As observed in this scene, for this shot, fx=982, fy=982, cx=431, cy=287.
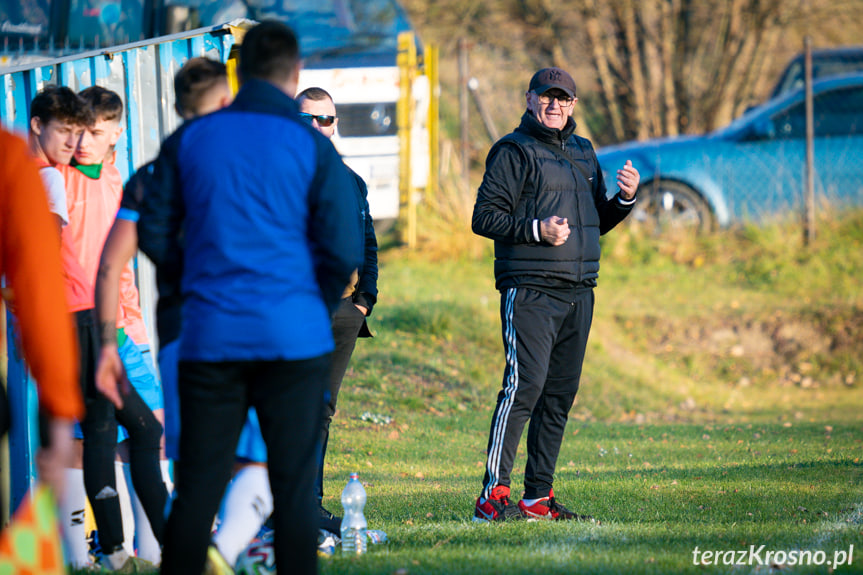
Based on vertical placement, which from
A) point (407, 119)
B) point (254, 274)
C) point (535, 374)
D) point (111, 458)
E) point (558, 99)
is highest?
point (407, 119)

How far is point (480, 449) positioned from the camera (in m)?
7.77

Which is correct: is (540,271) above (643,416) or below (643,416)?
above

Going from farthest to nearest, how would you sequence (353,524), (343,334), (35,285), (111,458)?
(343,334) < (353,524) < (111,458) < (35,285)

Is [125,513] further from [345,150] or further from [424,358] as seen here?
[345,150]

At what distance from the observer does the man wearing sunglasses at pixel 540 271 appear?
501cm

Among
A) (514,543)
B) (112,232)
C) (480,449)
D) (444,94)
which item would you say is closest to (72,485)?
(112,232)

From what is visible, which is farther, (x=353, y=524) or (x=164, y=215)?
(x=353, y=524)

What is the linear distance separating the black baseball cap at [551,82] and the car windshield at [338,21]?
8993 mm

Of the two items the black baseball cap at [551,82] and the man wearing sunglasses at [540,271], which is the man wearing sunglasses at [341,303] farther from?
the black baseball cap at [551,82]

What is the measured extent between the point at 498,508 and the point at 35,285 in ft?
10.2

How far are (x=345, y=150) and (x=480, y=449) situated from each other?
7437mm

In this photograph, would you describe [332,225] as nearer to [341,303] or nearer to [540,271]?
[341,303]

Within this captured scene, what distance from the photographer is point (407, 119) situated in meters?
14.5

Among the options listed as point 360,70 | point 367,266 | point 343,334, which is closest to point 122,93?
point 367,266
